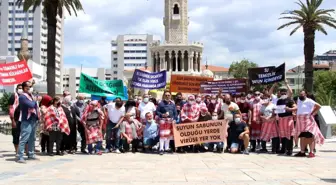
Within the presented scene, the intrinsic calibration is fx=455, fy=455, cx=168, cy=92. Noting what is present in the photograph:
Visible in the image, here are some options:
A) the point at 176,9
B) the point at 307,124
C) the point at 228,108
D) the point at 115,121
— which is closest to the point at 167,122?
the point at 115,121

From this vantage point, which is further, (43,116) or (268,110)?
(268,110)

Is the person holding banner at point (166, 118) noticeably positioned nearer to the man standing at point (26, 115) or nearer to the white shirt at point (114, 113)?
the white shirt at point (114, 113)

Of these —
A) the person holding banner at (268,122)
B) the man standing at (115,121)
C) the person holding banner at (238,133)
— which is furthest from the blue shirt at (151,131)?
Result: the person holding banner at (268,122)

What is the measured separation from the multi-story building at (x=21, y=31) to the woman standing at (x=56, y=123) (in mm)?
137371

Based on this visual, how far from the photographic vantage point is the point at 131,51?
178375 mm

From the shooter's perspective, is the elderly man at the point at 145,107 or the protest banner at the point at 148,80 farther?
the protest banner at the point at 148,80

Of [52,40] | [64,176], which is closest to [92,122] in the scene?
[64,176]

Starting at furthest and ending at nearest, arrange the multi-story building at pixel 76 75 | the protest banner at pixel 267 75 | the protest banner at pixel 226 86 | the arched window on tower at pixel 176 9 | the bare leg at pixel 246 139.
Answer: the multi-story building at pixel 76 75, the arched window on tower at pixel 176 9, the protest banner at pixel 226 86, the protest banner at pixel 267 75, the bare leg at pixel 246 139

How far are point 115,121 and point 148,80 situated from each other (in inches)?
192

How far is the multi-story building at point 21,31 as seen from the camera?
14838cm

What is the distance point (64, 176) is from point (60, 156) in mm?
4407

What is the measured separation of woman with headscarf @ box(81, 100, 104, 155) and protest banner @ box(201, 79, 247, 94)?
20.1ft

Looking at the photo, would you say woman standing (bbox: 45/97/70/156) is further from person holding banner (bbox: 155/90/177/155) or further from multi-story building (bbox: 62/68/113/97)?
multi-story building (bbox: 62/68/113/97)

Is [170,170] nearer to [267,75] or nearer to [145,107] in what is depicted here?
[145,107]
